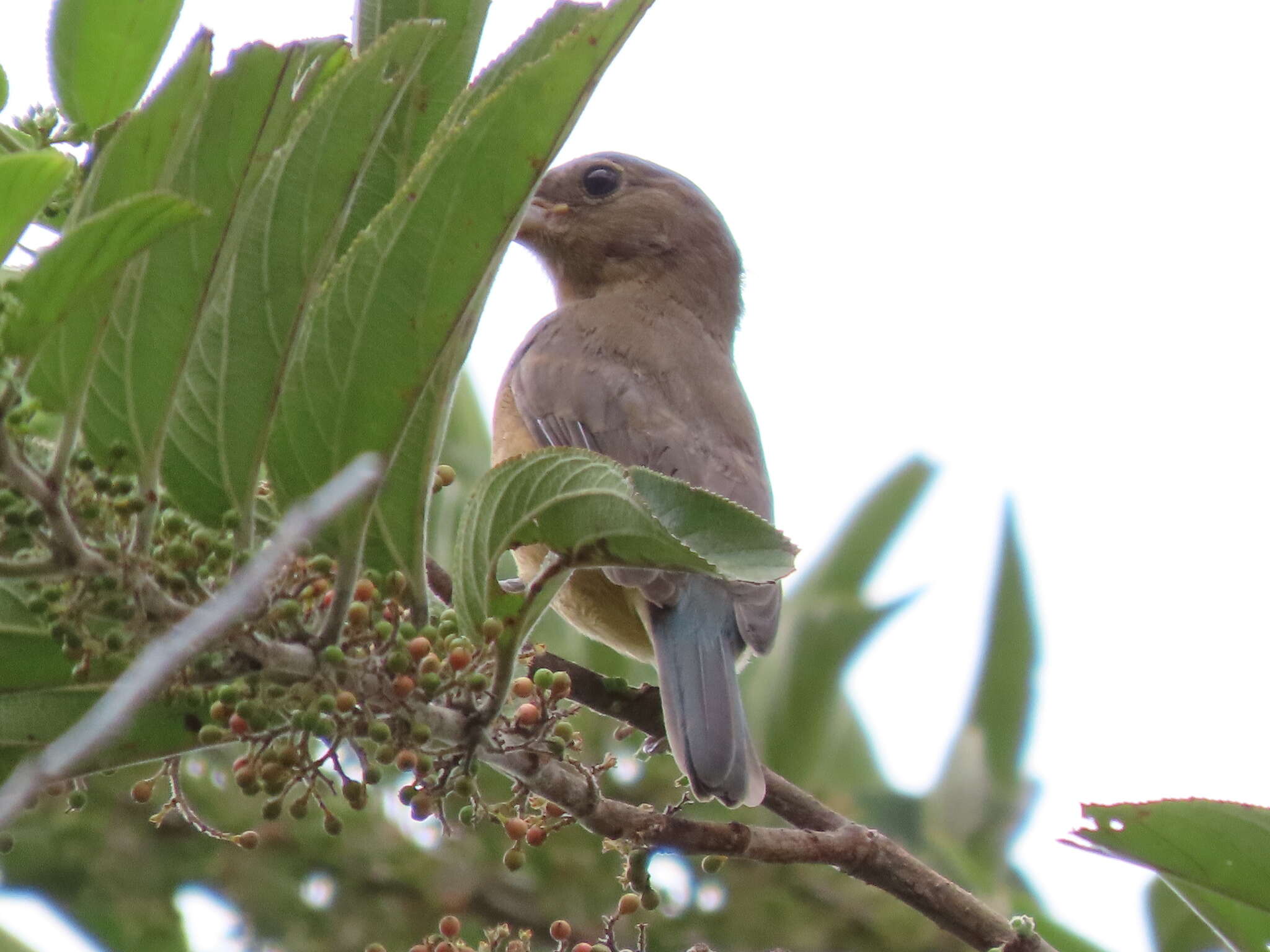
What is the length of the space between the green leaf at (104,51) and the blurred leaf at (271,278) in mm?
291

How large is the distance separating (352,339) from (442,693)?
42 centimetres

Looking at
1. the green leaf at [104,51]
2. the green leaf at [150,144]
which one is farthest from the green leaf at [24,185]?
the green leaf at [104,51]

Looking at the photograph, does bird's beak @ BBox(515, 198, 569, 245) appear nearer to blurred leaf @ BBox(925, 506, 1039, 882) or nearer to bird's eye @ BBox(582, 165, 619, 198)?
bird's eye @ BBox(582, 165, 619, 198)

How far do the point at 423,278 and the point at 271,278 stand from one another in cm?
17

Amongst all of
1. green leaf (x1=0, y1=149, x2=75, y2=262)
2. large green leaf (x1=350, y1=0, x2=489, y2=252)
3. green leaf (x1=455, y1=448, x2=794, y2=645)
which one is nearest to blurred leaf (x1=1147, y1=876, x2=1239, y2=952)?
green leaf (x1=455, y1=448, x2=794, y2=645)

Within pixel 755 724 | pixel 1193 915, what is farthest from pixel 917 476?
pixel 1193 915

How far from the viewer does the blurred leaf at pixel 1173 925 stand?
3.46 metres

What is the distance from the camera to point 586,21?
5.75 feet

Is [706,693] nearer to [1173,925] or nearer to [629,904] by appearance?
[629,904]

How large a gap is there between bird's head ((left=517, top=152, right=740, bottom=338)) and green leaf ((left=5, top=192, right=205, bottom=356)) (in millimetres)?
3943

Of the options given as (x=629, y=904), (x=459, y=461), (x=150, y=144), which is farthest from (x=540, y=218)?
(x=150, y=144)

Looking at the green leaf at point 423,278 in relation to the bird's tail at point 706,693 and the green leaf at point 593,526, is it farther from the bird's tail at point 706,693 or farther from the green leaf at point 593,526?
the bird's tail at point 706,693

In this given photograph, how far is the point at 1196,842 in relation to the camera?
225 centimetres

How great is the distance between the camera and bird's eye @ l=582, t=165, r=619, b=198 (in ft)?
18.4
